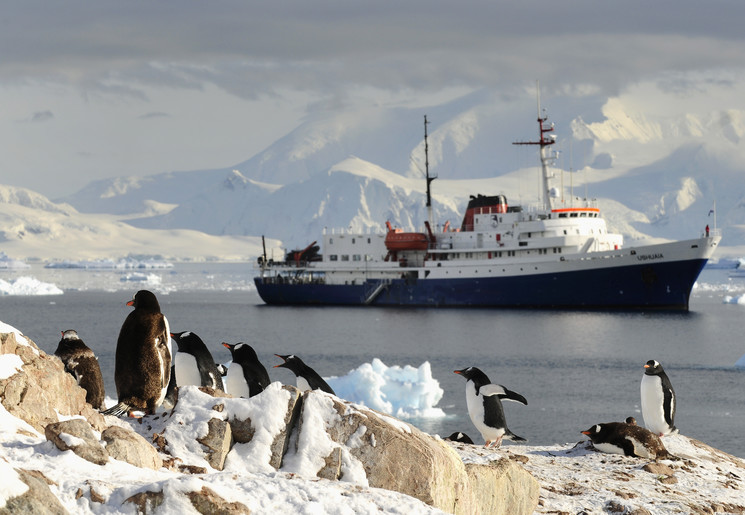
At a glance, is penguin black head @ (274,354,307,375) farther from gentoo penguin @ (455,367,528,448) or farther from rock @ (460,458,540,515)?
rock @ (460,458,540,515)

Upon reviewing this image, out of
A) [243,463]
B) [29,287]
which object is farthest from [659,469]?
[29,287]

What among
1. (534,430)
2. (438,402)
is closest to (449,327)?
(438,402)

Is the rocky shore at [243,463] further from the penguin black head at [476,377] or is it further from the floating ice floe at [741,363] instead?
the floating ice floe at [741,363]

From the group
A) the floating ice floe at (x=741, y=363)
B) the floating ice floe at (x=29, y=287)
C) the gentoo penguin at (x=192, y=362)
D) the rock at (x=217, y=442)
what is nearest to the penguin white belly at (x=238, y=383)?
the gentoo penguin at (x=192, y=362)

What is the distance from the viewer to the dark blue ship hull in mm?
66188

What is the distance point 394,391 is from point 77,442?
21.8m

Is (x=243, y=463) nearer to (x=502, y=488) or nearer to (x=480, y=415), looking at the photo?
(x=502, y=488)

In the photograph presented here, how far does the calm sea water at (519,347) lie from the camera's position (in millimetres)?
27734

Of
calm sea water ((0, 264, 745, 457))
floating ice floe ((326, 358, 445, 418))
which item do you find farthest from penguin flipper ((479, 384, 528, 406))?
floating ice floe ((326, 358, 445, 418))

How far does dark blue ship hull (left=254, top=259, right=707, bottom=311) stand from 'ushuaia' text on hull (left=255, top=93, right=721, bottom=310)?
0.06 metres

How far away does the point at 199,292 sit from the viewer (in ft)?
362

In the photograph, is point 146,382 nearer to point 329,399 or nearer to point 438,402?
point 329,399

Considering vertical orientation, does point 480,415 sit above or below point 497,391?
below

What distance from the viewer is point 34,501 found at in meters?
5.19
